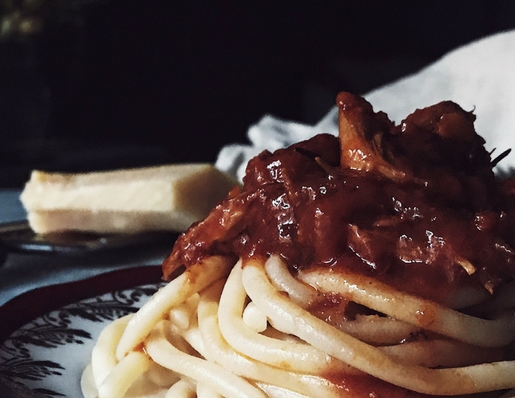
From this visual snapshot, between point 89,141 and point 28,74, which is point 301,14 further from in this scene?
point 28,74

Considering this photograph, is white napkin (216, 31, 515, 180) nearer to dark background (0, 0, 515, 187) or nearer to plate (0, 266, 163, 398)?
plate (0, 266, 163, 398)

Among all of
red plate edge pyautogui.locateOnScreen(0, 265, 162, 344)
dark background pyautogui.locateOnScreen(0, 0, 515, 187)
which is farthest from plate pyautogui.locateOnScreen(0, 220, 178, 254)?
dark background pyautogui.locateOnScreen(0, 0, 515, 187)

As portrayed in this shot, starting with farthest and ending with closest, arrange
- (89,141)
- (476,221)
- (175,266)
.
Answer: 1. (89,141)
2. (175,266)
3. (476,221)

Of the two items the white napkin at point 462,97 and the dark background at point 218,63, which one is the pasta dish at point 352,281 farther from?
the dark background at point 218,63

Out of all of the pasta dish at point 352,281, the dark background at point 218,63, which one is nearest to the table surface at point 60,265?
the pasta dish at point 352,281

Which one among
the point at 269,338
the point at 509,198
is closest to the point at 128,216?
the point at 269,338

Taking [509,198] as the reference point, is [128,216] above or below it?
above
